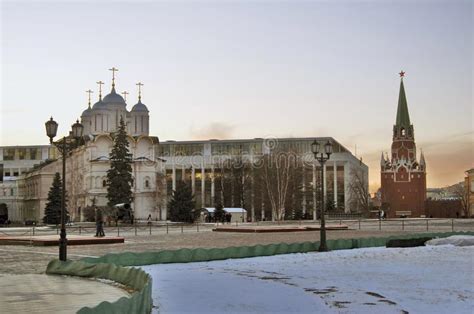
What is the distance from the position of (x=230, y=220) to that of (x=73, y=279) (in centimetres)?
6355

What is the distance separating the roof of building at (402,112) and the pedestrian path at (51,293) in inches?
4856

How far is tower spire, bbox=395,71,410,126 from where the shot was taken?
13488 centimetres

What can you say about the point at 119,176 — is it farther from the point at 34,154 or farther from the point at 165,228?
the point at 34,154

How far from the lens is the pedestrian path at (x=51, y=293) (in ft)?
41.8

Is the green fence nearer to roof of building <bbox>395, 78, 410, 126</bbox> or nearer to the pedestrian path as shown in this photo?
the pedestrian path

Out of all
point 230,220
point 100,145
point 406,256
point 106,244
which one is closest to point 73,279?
point 406,256

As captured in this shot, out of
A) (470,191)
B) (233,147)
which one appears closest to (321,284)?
(470,191)

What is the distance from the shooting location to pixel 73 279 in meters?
17.5

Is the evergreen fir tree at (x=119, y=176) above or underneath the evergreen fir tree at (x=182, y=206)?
above

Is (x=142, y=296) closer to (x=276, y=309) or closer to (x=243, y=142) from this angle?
(x=276, y=309)

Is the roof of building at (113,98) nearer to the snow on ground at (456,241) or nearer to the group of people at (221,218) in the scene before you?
the group of people at (221,218)

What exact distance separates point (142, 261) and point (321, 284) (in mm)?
6582

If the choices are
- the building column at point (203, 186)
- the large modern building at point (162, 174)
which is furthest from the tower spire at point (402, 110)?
the building column at point (203, 186)

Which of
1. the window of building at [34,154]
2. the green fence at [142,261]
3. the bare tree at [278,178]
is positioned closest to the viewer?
the green fence at [142,261]
